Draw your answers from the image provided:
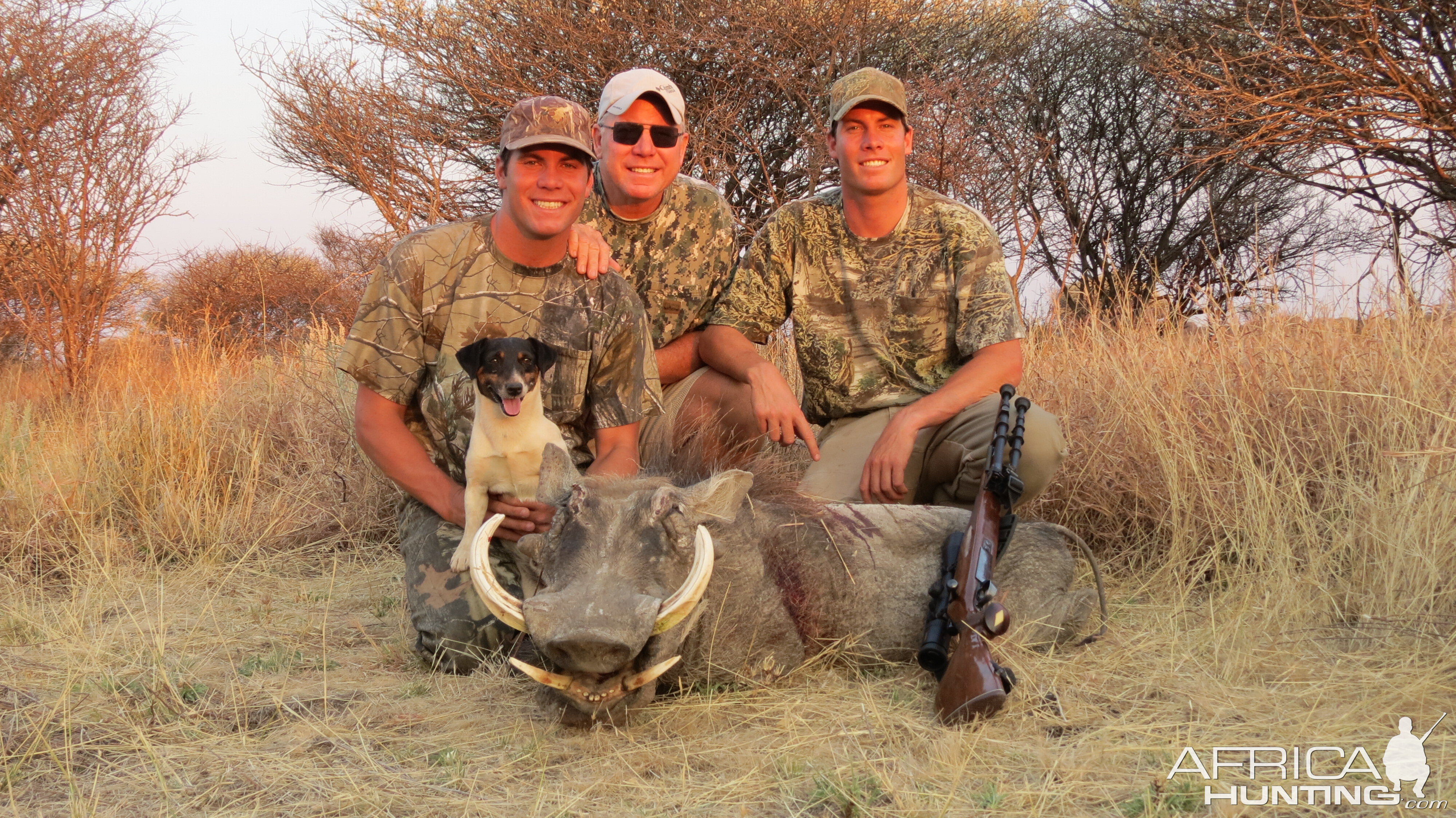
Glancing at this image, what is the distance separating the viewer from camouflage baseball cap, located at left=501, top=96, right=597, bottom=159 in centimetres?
372

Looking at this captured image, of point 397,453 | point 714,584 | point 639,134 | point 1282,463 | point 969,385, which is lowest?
point 714,584

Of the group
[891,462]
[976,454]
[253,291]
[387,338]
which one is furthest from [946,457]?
[253,291]

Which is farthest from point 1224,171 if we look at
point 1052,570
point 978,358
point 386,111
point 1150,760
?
point 1150,760

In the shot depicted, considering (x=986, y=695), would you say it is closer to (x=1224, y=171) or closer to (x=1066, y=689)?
(x=1066, y=689)

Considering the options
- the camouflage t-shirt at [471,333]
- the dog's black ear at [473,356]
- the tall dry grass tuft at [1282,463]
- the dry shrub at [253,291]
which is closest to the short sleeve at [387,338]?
the camouflage t-shirt at [471,333]

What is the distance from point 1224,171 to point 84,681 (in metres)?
14.0

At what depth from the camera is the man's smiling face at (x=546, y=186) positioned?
379 centimetres

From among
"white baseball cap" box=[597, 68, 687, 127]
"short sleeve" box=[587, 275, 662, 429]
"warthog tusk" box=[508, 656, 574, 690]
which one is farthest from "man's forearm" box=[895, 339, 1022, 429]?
"warthog tusk" box=[508, 656, 574, 690]

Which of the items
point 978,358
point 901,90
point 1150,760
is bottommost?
point 1150,760

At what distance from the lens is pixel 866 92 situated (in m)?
4.35

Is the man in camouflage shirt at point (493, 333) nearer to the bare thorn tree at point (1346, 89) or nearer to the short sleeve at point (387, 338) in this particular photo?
the short sleeve at point (387, 338)

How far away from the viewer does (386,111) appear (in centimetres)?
1188

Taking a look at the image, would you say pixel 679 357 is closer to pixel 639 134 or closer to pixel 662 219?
pixel 662 219

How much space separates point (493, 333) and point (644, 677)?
6.05 ft
